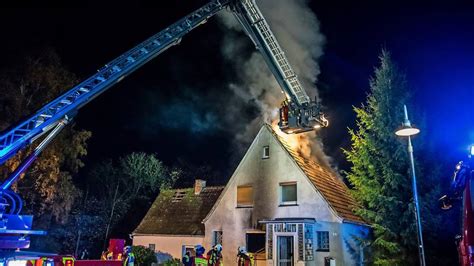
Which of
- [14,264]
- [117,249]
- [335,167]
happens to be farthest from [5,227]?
[335,167]

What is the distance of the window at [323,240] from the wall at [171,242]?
683cm

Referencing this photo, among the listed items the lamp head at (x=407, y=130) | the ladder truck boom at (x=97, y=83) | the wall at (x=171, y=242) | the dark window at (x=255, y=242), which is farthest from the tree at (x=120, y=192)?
the lamp head at (x=407, y=130)

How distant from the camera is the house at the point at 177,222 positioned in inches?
835

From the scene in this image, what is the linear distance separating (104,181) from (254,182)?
23.7 m

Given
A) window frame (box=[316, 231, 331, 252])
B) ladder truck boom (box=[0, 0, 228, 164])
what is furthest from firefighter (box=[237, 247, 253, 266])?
ladder truck boom (box=[0, 0, 228, 164])

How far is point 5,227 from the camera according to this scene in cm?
780

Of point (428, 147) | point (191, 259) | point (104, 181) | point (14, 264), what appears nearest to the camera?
point (14, 264)

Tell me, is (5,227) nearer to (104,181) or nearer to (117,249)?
(117,249)

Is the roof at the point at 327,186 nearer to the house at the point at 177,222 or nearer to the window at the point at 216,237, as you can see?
the window at the point at 216,237

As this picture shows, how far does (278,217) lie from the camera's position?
1805 centimetres

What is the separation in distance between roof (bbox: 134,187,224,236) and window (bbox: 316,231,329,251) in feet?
22.5

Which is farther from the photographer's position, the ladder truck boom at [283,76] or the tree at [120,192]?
the tree at [120,192]

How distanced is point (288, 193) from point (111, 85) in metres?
10.3

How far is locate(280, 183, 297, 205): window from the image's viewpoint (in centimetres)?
1823
